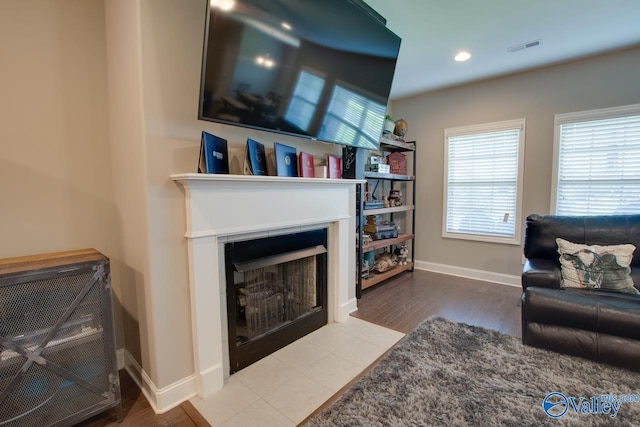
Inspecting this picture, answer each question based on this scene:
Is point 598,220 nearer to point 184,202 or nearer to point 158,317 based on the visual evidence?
point 184,202

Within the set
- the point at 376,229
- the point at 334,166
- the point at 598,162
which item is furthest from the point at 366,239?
the point at 598,162

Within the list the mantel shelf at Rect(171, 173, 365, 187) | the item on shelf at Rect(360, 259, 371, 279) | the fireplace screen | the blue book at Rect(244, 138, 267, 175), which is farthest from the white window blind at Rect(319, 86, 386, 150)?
the item on shelf at Rect(360, 259, 371, 279)

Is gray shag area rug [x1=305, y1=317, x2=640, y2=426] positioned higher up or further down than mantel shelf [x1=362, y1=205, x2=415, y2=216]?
further down

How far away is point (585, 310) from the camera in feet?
6.27

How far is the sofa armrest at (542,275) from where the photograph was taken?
227 cm

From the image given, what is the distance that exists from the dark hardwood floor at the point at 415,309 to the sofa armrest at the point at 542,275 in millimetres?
471

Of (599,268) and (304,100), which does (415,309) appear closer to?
(599,268)

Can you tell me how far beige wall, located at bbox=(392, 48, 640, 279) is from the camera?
9.93ft

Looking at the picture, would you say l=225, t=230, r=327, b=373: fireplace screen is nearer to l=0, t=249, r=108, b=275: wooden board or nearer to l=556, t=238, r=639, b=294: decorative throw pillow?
l=0, t=249, r=108, b=275: wooden board

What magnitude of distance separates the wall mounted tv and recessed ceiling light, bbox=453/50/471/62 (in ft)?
3.31

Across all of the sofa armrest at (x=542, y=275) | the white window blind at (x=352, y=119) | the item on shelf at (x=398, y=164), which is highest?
the white window blind at (x=352, y=119)

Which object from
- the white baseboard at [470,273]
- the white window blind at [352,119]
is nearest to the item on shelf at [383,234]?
the white baseboard at [470,273]

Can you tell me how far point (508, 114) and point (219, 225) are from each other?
3.65m

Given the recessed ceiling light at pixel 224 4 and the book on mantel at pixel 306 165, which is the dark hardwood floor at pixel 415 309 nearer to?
the book on mantel at pixel 306 165
